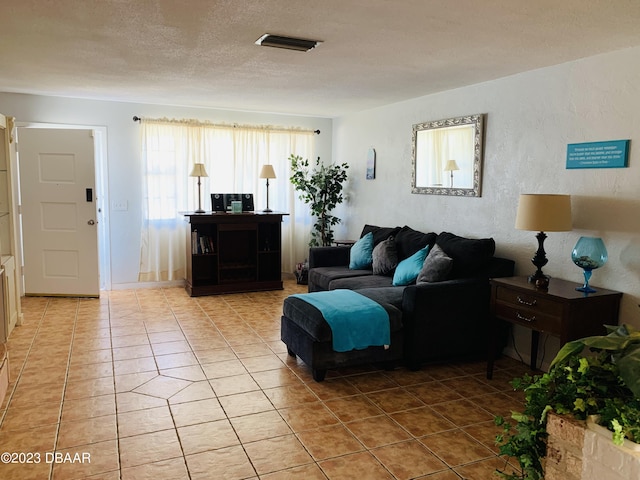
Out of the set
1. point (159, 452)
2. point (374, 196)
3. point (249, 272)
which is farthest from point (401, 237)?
point (159, 452)

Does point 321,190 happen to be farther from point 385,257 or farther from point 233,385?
point 233,385

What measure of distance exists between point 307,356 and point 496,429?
133 cm

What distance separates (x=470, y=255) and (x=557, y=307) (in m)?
1.07

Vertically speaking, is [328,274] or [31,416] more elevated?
[328,274]

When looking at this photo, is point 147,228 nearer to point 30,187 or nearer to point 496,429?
point 30,187

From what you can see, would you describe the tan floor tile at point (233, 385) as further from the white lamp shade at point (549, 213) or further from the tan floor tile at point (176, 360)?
the white lamp shade at point (549, 213)

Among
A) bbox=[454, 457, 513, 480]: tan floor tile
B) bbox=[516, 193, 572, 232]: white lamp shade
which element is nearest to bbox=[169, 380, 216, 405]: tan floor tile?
bbox=[454, 457, 513, 480]: tan floor tile

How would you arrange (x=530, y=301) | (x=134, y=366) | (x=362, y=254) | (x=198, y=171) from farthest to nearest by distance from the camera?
(x=198, y=171) → (x=362, y=254) → (x=134, y=366) → (x=530, y=301)

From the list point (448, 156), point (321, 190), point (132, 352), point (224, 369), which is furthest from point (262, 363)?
point (321, 190)

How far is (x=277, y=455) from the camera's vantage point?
8.50 feet

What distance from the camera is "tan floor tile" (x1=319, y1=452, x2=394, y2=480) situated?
2.42 meters

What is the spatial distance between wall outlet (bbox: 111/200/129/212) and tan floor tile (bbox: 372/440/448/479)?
186 inches

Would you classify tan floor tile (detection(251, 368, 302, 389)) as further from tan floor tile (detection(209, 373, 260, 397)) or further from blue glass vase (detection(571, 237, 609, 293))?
blue glass vase (detection(571, 237, 609, 293))

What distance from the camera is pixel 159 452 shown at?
2.59 metres
